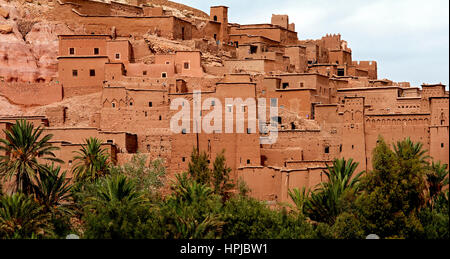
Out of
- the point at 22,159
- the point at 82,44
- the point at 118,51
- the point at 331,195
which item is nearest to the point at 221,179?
the point at 331,195

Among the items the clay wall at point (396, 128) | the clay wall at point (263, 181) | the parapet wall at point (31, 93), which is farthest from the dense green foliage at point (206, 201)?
the parapet wall at point (31, 93)

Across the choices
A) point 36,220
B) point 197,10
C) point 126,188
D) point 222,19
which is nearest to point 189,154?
point 126,188

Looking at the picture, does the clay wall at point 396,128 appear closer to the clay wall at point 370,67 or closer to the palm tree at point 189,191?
the palm tree at point 189,191

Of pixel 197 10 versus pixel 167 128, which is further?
Result: pixel 197 10

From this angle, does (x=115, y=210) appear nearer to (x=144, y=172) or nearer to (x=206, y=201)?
(x=206, y=201)

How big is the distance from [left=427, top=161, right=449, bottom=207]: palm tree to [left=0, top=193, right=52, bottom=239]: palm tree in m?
14.0

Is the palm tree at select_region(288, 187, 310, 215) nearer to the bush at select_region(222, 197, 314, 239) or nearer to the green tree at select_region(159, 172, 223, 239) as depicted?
the bush at select_region(222, 197, 314, 239)

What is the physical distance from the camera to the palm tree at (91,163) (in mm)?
38156

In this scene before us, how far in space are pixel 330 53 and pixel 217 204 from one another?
22380 mm

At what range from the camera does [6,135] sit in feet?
129

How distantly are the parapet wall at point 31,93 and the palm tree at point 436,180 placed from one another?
18.0 m

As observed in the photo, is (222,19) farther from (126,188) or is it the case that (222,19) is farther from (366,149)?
(126,188)

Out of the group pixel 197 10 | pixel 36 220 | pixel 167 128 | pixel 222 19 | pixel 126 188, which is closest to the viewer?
pixel 36 220
